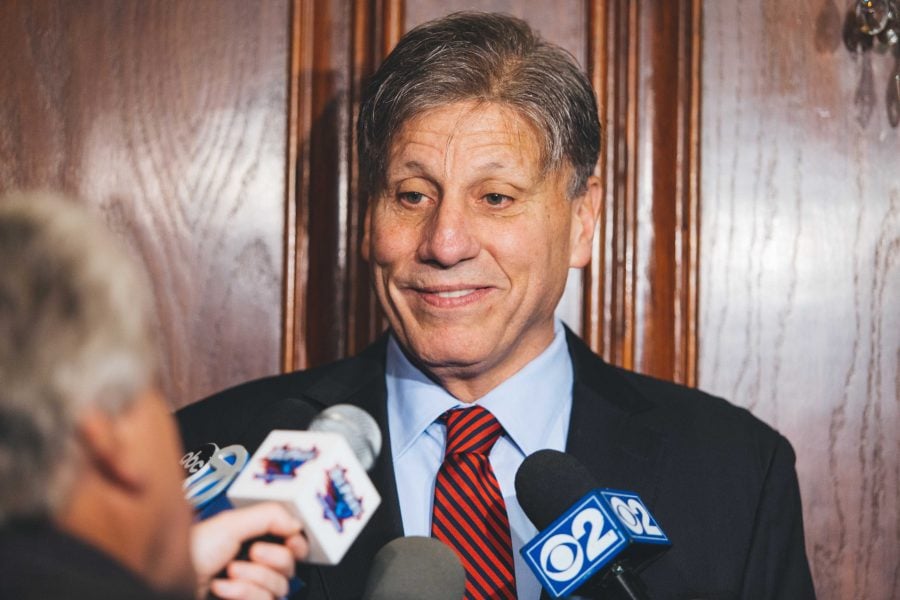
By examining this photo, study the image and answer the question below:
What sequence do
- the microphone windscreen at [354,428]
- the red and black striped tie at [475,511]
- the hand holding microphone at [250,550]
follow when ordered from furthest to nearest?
the red and black striped tie at [475,511] < the microphone windscreen at [354,428] < the hand holding microphone at [250,550]

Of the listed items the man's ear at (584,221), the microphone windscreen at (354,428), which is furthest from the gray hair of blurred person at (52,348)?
the man's ear at (584,221)

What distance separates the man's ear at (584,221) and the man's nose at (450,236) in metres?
0.23

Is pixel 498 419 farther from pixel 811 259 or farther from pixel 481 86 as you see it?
pixel 811 259

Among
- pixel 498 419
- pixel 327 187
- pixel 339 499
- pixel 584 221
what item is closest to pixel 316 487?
pixel 339 499

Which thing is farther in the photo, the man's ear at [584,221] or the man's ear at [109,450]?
the man's ear at [584,221]

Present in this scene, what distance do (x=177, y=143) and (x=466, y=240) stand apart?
0.67m

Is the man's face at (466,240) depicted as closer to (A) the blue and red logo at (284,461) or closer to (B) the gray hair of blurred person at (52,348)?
(A) the blue and red logo at (284,461)

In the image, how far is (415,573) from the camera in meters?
1.15

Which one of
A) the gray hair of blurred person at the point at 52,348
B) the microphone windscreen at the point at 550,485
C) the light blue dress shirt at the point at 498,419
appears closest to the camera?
the gray hair of blurred person at the point at 52,348

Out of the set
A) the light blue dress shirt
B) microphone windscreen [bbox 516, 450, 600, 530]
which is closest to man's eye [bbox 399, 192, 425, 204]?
the light blue dress shirt

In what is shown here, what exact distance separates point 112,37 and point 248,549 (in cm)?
133

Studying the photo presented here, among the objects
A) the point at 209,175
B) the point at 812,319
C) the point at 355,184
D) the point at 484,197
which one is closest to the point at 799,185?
the point at 812,319

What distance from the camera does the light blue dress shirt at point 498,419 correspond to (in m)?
1.67

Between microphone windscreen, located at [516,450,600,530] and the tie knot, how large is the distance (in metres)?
0.35
